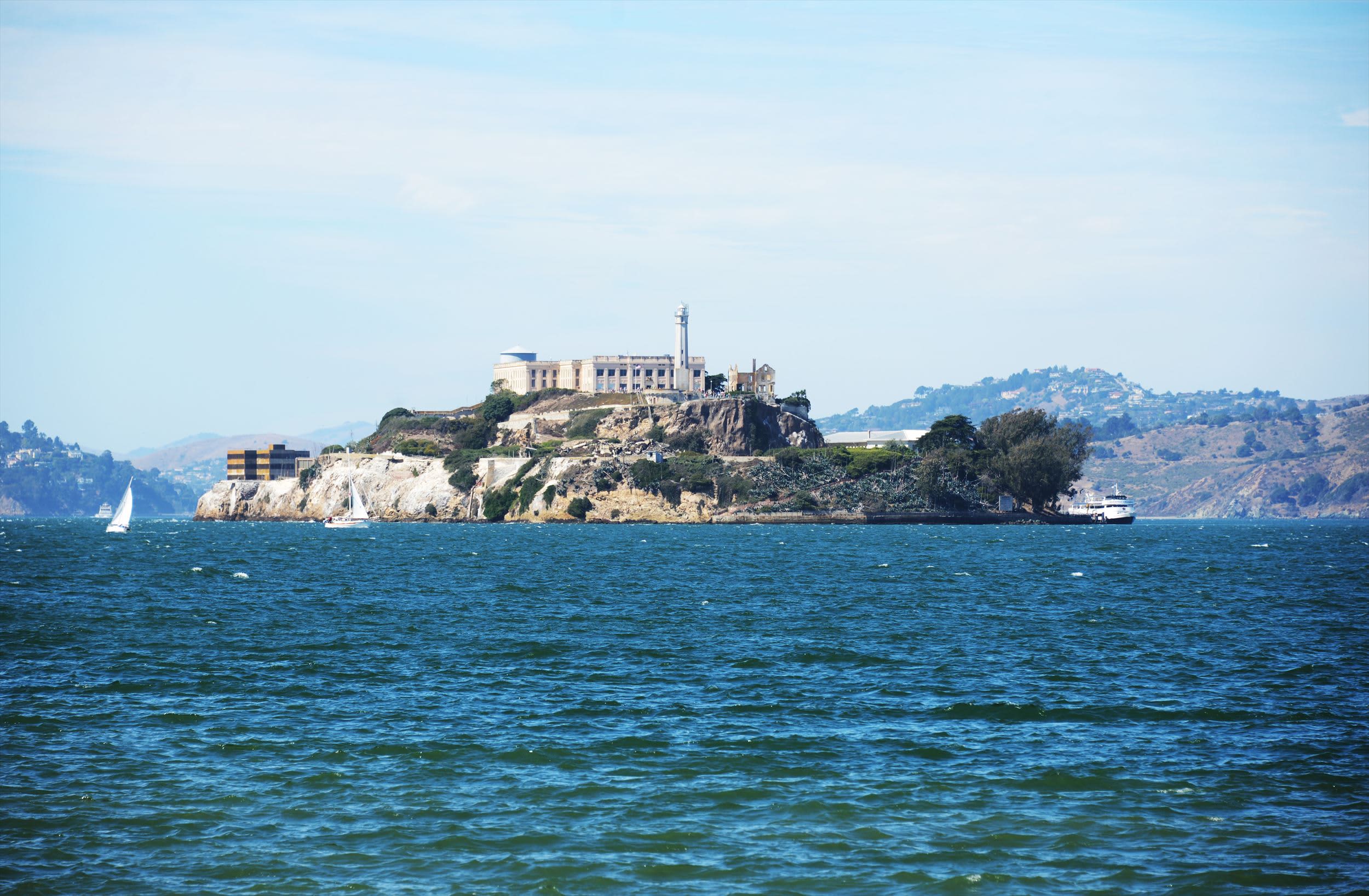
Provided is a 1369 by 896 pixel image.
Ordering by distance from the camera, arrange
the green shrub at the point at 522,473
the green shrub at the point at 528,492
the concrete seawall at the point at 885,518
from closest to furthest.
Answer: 1. the concrete seawall at the point at 885,518
2. the green shrub at the point at 528,492
3. the green shrub at the point at 522,473

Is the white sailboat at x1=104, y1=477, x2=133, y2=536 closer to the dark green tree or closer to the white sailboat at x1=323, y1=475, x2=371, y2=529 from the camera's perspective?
the white sailboat at x1=323, y1=475, x2=371, y2=529

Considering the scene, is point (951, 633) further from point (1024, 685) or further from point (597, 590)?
point (597, 590)

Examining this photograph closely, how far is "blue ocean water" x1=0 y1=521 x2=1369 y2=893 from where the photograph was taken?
2050cm

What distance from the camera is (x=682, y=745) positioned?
92.2 ft

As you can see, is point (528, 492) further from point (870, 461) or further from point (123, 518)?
point (123, 518)

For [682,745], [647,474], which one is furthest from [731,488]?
[682,745]

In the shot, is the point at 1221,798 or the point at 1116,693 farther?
the point at 1116,693

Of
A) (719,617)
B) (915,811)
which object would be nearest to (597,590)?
(719,617)

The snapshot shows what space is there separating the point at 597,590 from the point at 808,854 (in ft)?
153

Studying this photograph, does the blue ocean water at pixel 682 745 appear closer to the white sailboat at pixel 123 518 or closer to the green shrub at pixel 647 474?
the white sailboat at pixel 123 518

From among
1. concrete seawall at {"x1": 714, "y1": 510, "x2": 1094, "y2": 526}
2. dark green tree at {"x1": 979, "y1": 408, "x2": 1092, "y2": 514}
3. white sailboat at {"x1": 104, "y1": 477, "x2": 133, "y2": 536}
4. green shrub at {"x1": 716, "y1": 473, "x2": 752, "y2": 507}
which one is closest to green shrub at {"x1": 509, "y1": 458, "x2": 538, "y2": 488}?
green shrub at {"x1": 716, "y1": 473, "x2": 752, "y2": 507}

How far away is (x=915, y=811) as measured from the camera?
76.0 feet

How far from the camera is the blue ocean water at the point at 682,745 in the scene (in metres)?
20.5

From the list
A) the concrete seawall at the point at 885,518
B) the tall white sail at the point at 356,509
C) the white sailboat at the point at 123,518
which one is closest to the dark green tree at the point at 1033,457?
the concrete seawall at the point at 885,518
